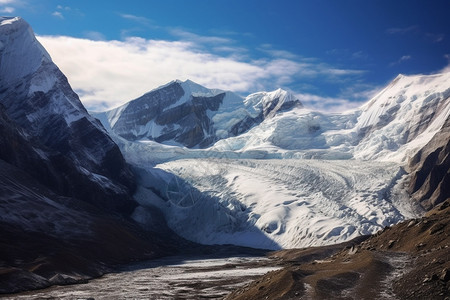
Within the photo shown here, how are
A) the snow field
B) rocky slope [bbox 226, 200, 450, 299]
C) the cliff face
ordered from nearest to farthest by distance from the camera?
rocky slope [bbox 226, 200, 450, 299] → the snow field → the cliff face

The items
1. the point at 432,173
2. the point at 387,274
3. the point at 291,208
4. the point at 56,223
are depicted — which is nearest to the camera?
the point at 387,274

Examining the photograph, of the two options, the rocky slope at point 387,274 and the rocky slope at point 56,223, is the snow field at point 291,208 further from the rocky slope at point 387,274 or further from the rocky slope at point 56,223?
the rocky slope at point 387,274

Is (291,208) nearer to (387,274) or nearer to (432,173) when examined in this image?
(432,173)

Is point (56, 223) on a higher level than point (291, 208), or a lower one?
lower

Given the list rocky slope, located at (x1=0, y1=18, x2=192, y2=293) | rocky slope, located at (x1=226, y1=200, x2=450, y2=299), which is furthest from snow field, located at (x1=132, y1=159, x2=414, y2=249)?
rocky slope, located at (x1=226, y1=200, x2=450, y2=299)

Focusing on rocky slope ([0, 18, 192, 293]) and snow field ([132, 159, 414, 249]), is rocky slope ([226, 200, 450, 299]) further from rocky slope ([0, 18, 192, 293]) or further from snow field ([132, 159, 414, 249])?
snow field ([132, 159, 414, 249])

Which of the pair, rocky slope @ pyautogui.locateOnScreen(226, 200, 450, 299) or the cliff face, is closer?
rocky slope @ pyautogui.locateOnScreen(226, 200, 450, 299)

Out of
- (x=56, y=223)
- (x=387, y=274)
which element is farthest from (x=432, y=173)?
(x=387, y=274)

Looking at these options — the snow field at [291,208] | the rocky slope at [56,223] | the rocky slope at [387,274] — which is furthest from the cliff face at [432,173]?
the rocky slope at [387,274]

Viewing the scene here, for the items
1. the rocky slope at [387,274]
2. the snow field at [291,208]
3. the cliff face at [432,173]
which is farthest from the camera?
the cliff face at [432,173]

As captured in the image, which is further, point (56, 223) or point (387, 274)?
point (56, 223)

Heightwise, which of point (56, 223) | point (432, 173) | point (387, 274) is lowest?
point (387, 274)
